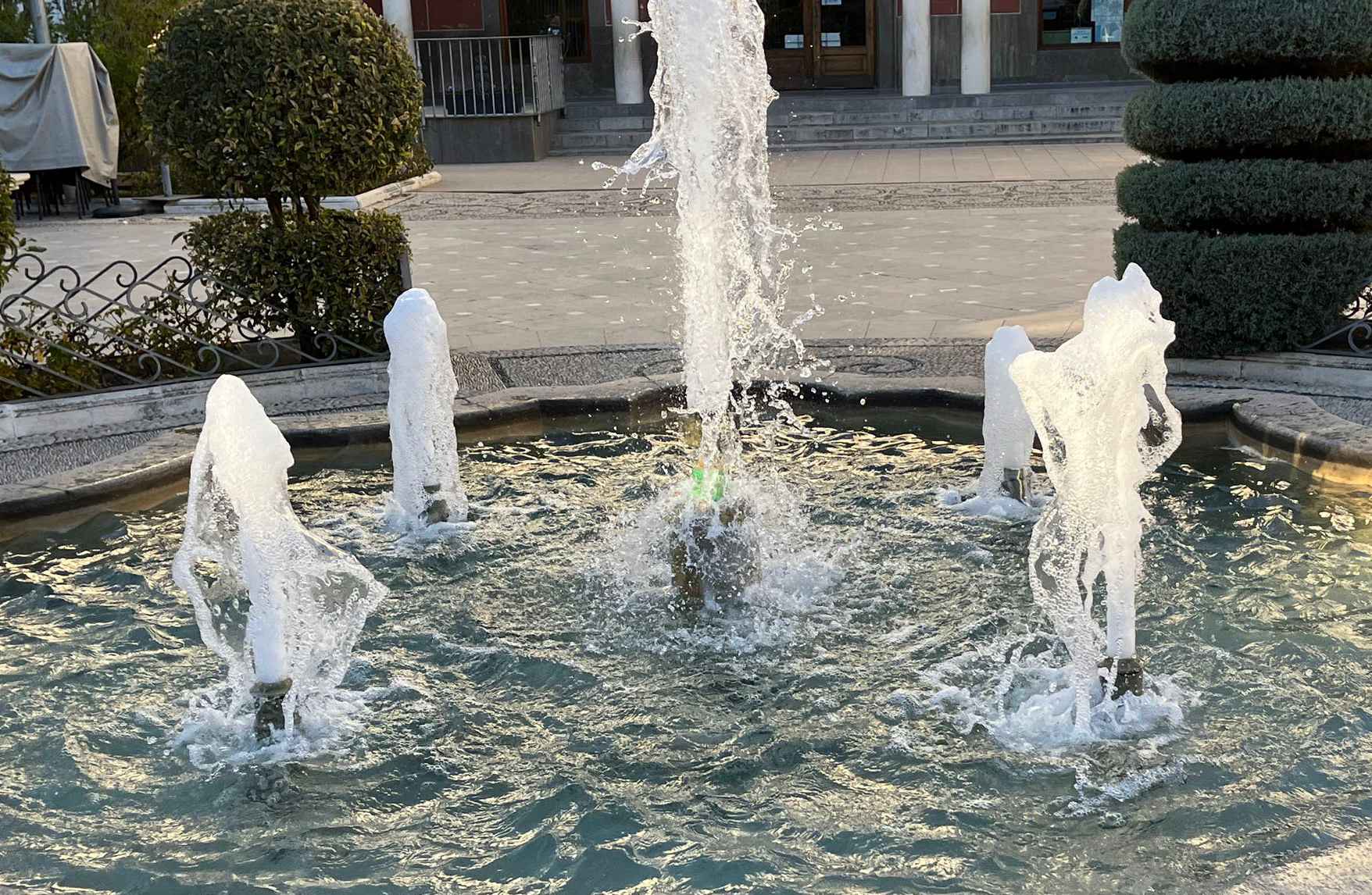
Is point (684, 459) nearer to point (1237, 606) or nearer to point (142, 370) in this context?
point (1237, 606)

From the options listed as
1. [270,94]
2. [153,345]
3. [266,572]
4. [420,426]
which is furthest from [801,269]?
[266,572]

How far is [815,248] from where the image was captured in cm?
1256

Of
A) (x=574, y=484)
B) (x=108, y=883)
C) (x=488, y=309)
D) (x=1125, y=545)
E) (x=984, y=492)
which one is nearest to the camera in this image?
(x=108, y=883)

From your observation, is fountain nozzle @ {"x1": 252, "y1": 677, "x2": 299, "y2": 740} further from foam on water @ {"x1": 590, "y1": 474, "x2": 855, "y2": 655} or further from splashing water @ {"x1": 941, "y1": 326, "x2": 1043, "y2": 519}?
splashing water @ {"x1": 941, "y1": 326, "x2": 1043, "y2": 519}

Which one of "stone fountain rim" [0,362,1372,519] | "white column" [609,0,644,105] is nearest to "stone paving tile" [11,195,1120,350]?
"stone fountain rim" [0,362,1372,519]

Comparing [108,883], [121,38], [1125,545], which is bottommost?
[108,883]

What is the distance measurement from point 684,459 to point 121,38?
15127mm

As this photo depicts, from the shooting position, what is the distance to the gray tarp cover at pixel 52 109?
16.9m

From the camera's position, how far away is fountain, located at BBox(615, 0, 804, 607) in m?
5.05

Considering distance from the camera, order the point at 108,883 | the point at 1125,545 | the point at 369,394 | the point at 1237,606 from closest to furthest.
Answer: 1. the point at 108,883
2. the point at 1125,545
3. the point at 1237,606
4. the point at 369,394

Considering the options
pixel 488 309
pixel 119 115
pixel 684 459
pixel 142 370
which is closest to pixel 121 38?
pixel 119 115

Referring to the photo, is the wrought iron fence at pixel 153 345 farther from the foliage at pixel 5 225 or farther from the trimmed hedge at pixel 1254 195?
the trimmed hedge at pixel 1254 195

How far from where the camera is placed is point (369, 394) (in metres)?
7.84

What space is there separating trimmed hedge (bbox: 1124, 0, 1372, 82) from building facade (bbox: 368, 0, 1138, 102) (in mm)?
15175
